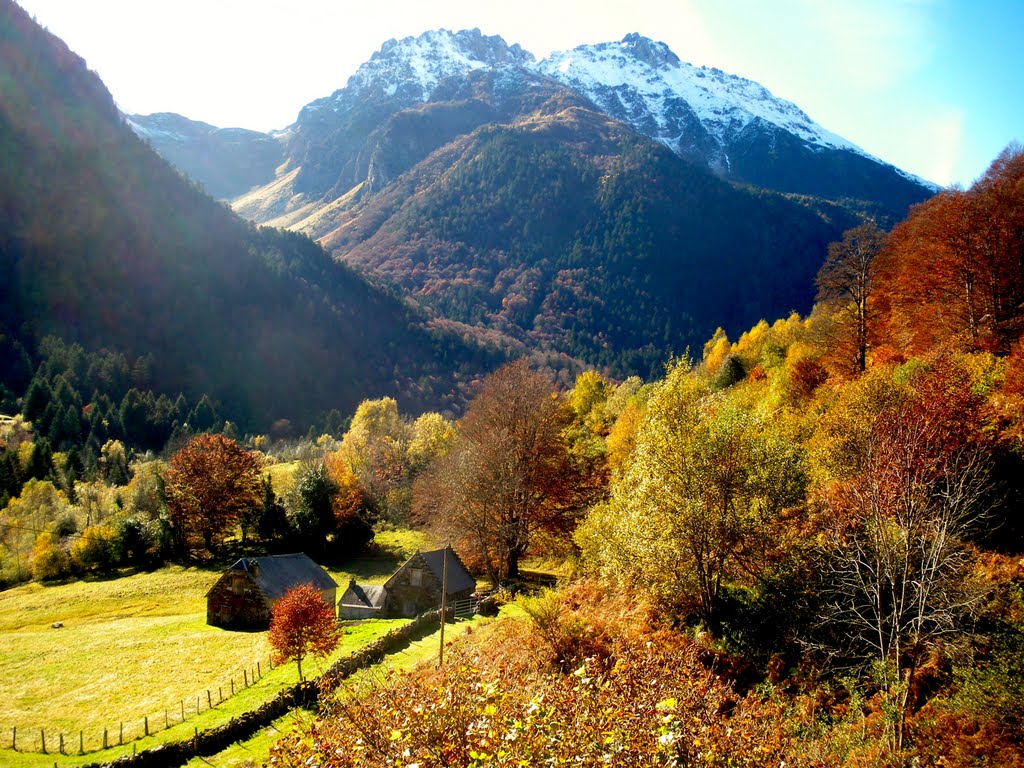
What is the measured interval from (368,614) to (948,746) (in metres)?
35.3

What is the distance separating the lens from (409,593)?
40219mm

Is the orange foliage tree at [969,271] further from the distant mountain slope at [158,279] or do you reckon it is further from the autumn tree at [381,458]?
the distant mountain slope at [158,279]

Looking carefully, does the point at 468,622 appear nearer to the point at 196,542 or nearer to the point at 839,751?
the point at 839,751

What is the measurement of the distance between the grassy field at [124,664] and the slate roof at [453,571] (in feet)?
17.4

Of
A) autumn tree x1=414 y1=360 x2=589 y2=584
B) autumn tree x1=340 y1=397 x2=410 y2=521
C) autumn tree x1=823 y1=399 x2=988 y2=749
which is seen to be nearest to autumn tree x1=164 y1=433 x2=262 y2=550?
autumn tree x1=340 y1=397 x2=410 y2=521

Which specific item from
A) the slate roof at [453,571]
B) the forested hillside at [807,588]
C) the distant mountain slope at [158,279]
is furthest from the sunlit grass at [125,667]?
the distant mountain slope at [158,279]

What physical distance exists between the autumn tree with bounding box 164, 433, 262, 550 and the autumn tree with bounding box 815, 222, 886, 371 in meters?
57.5

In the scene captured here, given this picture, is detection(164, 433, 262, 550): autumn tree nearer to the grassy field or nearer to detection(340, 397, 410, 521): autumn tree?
the grassy field

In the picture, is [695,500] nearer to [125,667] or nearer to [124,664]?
[125,667]

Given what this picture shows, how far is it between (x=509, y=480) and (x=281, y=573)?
1980 centimetres

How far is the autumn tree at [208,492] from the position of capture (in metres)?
57.6

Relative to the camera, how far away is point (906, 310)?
114ft

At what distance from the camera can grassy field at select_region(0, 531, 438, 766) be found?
2431 cm

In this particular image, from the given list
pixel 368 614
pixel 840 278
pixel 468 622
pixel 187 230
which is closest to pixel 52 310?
pixel 187 230
